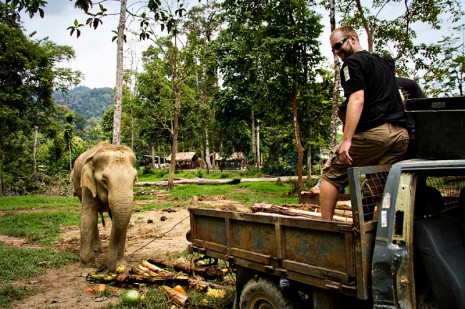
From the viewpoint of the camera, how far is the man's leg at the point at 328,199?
12.1ft

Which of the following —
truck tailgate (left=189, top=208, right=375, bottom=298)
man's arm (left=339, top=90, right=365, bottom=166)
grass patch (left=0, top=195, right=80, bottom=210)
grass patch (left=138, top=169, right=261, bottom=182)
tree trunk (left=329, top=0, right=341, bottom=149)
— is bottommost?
grass patch (left=0, top=195, right=80, bottom=210)

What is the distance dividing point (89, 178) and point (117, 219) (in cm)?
119

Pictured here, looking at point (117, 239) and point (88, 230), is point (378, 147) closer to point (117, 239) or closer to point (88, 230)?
point (117, 239)

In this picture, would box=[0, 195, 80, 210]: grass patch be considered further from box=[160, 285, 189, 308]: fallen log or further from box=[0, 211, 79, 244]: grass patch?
box=[160, 285, 189, 308]: fallen log

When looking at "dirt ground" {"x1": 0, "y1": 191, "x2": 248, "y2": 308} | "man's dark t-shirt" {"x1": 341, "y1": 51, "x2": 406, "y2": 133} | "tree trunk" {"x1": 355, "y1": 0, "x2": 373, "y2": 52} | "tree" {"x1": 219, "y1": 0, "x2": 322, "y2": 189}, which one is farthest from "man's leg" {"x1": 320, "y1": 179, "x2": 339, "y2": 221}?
"tree" {"x1": 219, "y1": 0, "x2": 322, "y2": 189}

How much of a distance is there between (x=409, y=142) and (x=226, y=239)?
2168 mm

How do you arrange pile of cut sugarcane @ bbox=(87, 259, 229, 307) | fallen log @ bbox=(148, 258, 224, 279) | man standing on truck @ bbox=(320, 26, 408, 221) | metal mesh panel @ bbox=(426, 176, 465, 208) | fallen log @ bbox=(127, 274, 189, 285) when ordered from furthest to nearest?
fallen log @ bbox=(148, 258, 224, 279) → fallen log @ bbox=(127, 274, 189, 285) → pile of cut sugarcane @ bbox=(87, 259, 229, 307) → man standing on truck @ bbox=(320, 26, 408, 221) → metal mesh panel @ bbox=(426, 176, 465, 208)

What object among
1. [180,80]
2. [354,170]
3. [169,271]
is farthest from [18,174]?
Result: [354,170]

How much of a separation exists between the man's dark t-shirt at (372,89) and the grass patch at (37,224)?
31.4 ft

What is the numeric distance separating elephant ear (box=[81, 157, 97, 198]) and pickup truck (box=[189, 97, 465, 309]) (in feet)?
15.0

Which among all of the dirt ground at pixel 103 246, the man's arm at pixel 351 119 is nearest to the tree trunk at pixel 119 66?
the dirt ground at pixel 103 246

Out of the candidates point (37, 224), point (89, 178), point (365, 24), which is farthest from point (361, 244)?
point (365, 24)

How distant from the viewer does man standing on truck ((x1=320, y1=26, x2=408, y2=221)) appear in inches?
136

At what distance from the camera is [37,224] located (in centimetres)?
1311
